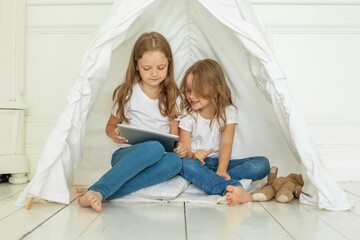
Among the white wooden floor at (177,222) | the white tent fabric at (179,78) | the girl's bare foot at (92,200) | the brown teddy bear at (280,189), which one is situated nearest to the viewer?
the white wooden floor at (177,222)

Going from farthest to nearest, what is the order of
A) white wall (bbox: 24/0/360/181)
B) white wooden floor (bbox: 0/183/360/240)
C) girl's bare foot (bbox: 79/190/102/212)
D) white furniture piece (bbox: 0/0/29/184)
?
white wall (bbox: 24/0/360/181)
white furniture piece (bbox: 0/0/29/184)
girl's bare foot (bbox: 79/190/102/212)
white wooden floor (bbox: 0/183/360/240)

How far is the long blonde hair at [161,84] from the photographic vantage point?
1.71 meters

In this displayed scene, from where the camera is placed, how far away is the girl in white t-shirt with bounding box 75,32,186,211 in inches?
58.3

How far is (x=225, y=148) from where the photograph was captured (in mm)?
1729

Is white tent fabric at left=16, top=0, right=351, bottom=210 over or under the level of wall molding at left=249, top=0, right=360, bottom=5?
under

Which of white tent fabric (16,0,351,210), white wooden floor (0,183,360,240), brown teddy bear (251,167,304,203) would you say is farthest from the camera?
brown teddy bear (251,167,304,203)

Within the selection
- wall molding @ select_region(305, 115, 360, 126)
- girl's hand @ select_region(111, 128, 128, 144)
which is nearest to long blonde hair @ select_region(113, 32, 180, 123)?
girl's hand @ select_region(111, 128, 128, 144)

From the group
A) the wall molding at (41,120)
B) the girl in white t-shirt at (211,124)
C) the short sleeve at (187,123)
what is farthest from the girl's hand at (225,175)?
the wall molding at (41,120)

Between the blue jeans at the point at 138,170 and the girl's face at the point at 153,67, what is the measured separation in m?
0.31

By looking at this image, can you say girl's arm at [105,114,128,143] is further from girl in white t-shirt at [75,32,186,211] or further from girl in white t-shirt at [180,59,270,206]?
girl in white t-shirt at [180,59,270,206]

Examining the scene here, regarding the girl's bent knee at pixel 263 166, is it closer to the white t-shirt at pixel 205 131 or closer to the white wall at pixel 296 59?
the white t-shirt at pixel 205 131

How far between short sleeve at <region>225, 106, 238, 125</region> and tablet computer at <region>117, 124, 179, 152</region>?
31 cm

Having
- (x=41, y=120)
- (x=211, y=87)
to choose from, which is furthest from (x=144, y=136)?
(x=41, y=120)

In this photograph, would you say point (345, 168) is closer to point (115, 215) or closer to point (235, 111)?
point (235, 111)
